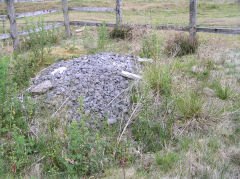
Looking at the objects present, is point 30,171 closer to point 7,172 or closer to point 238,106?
point 7,172

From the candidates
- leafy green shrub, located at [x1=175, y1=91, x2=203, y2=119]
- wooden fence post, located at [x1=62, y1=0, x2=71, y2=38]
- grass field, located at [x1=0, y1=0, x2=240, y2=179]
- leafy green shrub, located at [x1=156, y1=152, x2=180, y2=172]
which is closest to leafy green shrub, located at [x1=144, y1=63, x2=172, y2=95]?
grass field, located at [x1=0, y1=0, x2=240, y2=179]

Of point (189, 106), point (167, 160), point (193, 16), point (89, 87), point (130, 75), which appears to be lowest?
point (167, 160)

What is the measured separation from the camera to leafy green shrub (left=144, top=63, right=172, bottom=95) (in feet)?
13.0

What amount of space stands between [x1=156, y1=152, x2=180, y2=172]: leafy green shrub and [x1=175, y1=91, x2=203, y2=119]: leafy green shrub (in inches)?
31.6

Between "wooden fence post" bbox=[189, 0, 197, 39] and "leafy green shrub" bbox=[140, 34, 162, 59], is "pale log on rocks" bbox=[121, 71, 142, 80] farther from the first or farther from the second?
"wooden fence post" bbox=[189, 0, 197, 39]

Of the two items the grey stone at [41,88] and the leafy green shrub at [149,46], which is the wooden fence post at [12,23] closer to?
the grey stone at [41,88]

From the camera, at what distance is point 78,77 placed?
4395mm

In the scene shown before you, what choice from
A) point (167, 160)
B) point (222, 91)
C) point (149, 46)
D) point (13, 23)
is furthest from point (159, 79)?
point (13, 23)

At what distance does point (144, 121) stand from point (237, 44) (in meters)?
5.23

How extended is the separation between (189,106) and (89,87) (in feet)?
5.20

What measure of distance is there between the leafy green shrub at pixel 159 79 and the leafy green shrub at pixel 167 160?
1226mm

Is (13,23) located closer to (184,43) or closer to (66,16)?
(66,16)

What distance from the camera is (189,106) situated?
349 cm

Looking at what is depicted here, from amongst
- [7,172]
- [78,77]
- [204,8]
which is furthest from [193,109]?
[204,8]
